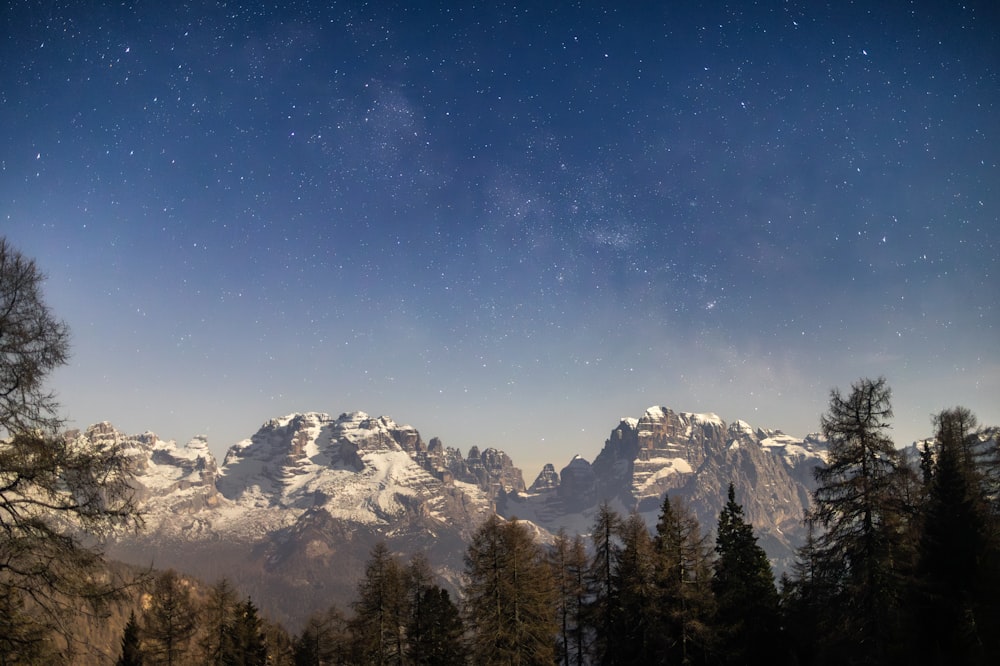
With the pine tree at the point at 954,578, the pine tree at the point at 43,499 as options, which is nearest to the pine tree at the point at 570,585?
the pine tree at the point at 954,578

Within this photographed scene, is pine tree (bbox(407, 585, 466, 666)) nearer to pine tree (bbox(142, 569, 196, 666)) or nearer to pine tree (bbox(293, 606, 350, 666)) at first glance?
pine tree (bbox(293, 606, 350, 666))

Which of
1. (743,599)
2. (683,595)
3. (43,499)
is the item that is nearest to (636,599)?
(683,595)

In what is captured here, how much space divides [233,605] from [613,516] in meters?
30.1

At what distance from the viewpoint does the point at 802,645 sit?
33219mm

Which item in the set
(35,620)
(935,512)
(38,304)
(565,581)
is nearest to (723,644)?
(565,581)

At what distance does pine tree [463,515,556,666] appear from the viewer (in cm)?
3206

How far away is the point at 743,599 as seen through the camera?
33.2 meters

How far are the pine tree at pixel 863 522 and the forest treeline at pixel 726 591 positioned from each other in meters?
0.06

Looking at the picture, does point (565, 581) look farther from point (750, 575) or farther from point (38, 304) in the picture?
point (38, 304)

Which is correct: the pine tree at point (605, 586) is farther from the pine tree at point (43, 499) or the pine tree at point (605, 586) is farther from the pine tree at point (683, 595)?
the pine tree at point (43, 499)

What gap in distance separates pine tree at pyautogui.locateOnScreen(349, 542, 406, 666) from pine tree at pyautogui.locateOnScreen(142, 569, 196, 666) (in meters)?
11.7

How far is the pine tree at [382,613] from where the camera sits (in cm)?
4028

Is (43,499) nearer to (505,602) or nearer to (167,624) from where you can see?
(505,602)

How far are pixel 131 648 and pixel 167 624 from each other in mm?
2323
